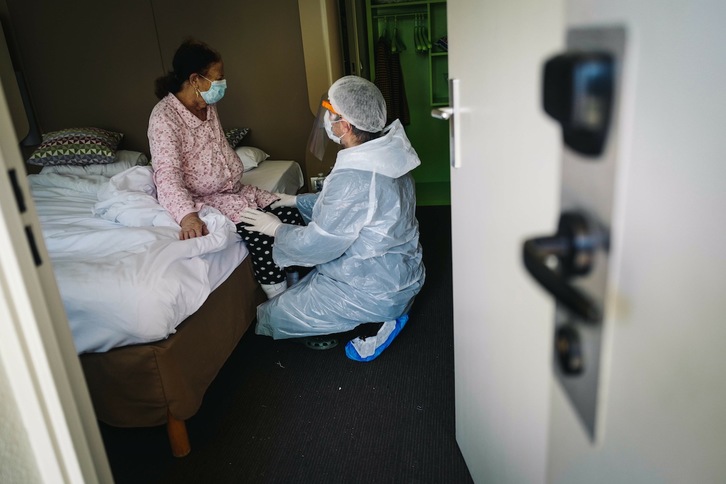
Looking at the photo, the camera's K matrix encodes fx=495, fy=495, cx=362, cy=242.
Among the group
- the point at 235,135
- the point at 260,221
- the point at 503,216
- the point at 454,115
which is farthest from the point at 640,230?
the point at 235,135

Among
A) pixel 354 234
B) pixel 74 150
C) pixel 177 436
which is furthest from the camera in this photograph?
pixel 74 150

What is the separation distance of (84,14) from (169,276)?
238 cm

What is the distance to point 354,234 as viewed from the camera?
5.76 feet

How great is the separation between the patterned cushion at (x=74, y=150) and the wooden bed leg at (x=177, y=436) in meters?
1.83

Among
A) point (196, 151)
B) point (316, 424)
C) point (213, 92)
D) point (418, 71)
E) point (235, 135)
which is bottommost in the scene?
point (316, 424)

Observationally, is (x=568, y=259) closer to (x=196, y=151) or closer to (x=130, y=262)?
(x=130, y=262)

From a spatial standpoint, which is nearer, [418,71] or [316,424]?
[316,424]

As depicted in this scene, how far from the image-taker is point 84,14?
2936 mm

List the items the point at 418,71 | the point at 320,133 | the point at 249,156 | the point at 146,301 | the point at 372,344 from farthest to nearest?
1. the point at 418,71
2. the point at 249,156
3. the point at 320,133
4. the point at 372,344
5. the point at 146,301

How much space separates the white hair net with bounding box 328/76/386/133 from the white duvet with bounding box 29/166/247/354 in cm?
58

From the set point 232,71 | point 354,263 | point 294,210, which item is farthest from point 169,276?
point 232,71

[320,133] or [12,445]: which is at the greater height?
[320,133]

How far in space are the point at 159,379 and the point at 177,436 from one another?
0.21 meters

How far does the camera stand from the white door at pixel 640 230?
0.35 meters
